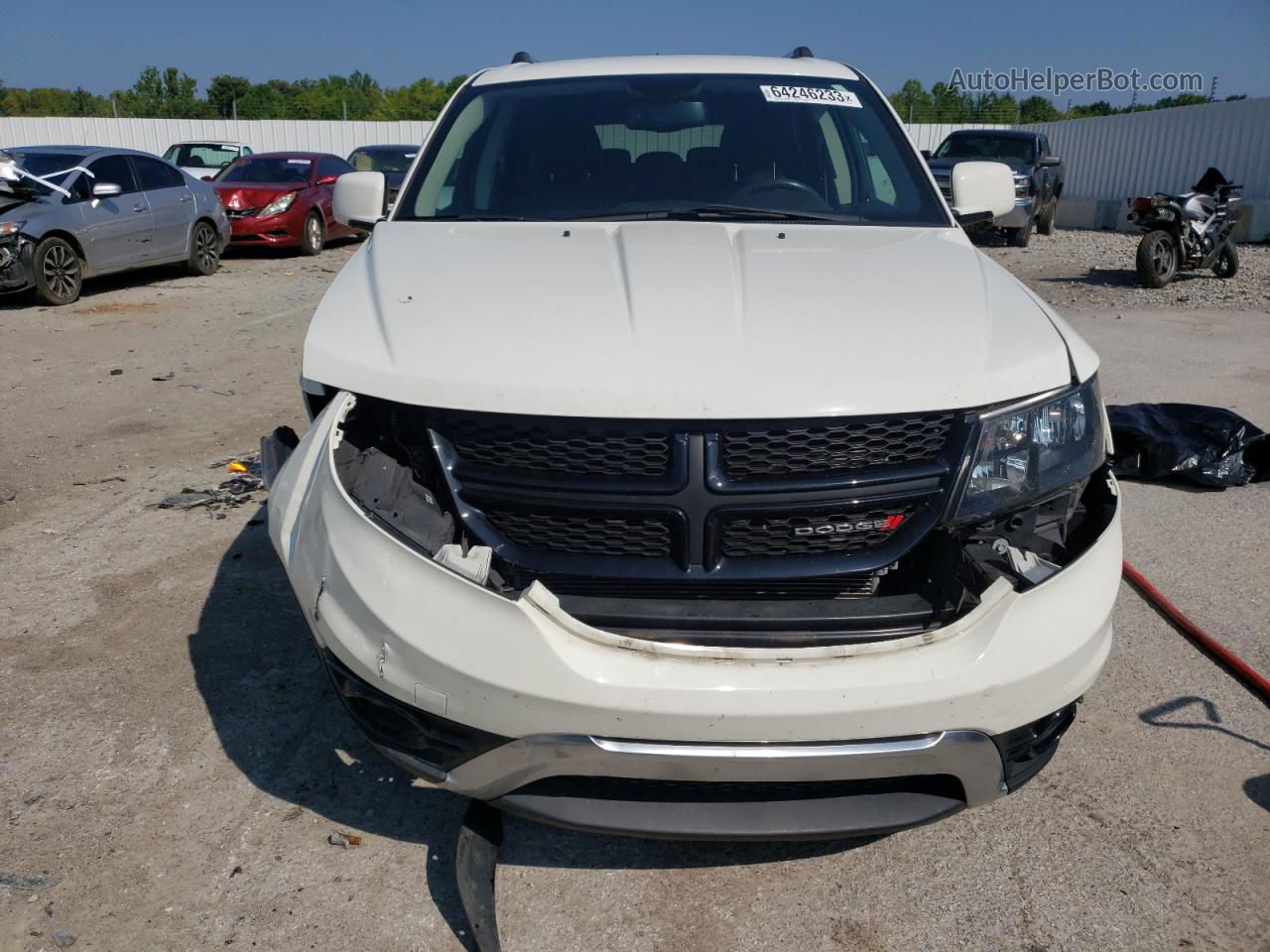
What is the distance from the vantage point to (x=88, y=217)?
1047 cm

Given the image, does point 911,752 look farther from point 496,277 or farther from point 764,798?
point 496,277

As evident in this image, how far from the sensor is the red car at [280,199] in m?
14.0

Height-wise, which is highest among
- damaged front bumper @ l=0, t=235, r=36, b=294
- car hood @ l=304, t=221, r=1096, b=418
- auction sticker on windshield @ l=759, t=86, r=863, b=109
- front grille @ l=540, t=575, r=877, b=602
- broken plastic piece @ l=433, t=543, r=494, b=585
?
auction sticker on windshield @ l=759, t=86, r=863, b=109

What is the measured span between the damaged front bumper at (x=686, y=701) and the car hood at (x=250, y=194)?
13229 millimetres

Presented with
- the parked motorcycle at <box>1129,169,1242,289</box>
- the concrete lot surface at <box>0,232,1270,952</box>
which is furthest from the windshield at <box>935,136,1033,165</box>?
the concrete lot surface at <box>0,232,1270,952</box>

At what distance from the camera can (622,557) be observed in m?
2.13

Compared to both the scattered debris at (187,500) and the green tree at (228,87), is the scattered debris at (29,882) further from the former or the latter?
the green tree at (228,87)

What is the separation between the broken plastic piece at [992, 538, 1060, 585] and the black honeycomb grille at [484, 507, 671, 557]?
701 mm

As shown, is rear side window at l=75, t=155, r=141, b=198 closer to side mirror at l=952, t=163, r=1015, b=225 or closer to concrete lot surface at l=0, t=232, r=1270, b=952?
concrete lot surface at l=0, t=232, r=1270, b=952

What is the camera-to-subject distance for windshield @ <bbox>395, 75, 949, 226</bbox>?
131 inches

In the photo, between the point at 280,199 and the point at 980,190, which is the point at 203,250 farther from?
the point at 980,190

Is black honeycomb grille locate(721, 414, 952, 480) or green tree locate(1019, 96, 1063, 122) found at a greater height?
green tree locate(1019, 96, 1063, 122)

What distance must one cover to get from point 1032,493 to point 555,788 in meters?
1.15

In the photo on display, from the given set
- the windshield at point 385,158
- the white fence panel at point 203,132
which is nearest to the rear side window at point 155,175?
the windshield at point 385,158
